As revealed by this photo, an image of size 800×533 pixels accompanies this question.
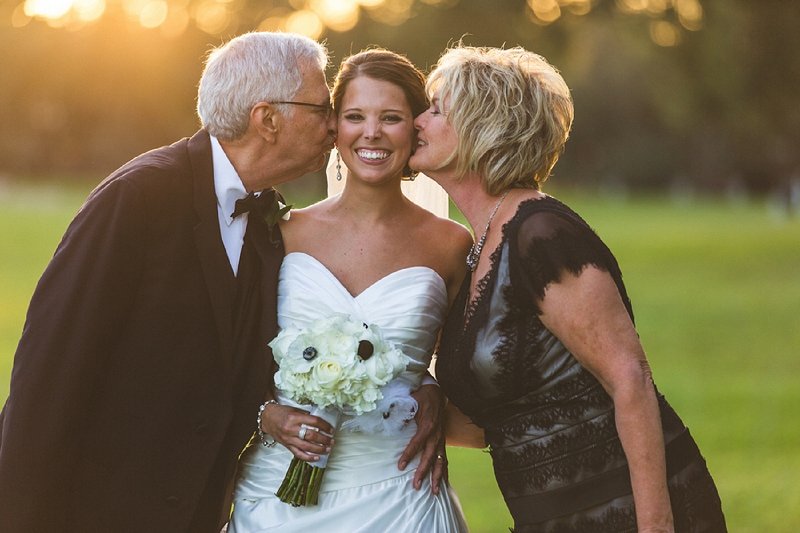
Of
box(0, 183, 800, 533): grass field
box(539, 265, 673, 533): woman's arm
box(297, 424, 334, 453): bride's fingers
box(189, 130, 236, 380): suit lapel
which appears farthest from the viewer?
box(0, 183, 800, 533): grass field

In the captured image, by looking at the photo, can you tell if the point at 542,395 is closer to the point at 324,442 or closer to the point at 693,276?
the point at 324,442

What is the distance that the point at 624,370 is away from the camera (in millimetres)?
3139

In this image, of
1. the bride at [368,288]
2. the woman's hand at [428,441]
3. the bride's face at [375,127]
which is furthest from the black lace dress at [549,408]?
the bride's face at [375,127]

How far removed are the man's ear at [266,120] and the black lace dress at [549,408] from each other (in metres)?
1.21

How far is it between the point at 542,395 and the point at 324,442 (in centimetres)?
90

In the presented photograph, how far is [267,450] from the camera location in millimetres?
3951

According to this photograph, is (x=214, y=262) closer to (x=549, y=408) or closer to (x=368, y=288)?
(x=368, y=288)

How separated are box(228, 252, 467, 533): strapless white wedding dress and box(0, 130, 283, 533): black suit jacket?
0.24 m

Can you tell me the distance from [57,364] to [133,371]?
359 millimetres

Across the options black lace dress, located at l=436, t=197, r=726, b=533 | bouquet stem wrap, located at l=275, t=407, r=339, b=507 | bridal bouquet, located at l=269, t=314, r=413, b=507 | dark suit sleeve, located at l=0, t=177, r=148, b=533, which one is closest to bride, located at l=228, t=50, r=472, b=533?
bouquet stem wrap, located at l=275, t=407, r=339, b=507

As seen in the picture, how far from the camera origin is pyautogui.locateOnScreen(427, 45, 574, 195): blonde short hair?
11.8 feet

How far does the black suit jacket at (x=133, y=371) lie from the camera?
10.5 feet

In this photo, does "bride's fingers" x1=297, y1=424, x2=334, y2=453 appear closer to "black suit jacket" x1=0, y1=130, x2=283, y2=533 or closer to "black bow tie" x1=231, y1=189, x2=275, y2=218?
"black suit jacket" x1=0, y1=130, x2=283, y2=533

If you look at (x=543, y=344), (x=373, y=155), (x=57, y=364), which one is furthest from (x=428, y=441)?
(x=57, y=364)
